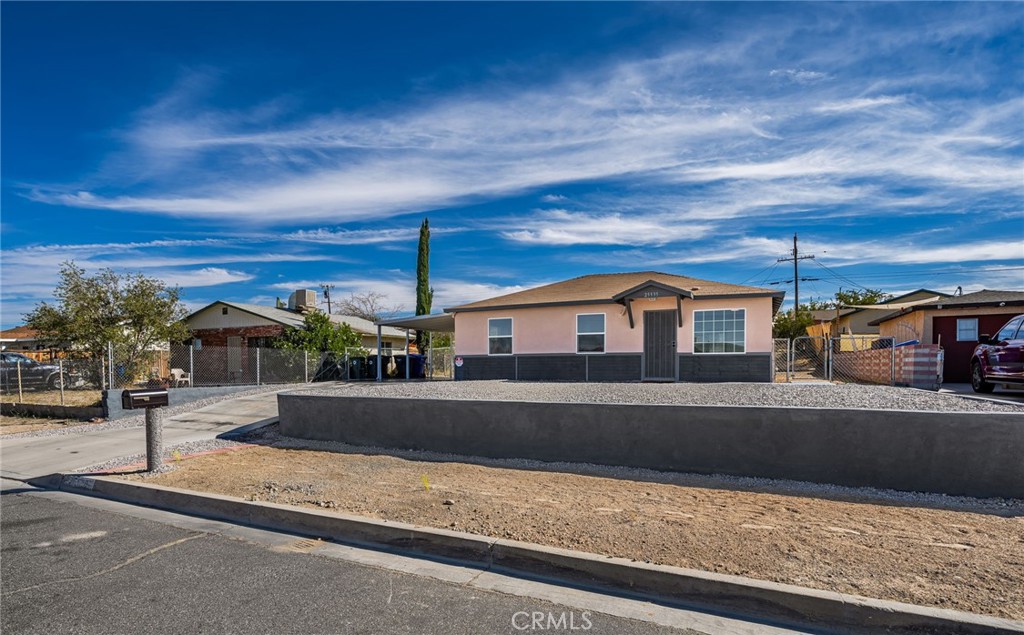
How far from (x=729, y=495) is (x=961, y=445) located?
2.59 m

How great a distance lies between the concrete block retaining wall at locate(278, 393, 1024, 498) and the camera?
250 inches

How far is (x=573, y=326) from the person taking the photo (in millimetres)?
18016

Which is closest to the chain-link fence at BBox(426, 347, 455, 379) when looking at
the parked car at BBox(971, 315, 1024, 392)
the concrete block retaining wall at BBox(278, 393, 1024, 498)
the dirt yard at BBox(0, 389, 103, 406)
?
the dirt yard at BBox(0, 389, 103, 406)

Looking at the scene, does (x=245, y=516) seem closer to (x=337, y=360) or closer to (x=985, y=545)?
Answer: (x=985, y=545)

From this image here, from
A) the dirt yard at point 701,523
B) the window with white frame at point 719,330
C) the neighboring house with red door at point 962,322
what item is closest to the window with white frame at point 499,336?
the window with white frame at point 719,330

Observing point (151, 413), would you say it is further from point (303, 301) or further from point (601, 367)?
point (303, 301)

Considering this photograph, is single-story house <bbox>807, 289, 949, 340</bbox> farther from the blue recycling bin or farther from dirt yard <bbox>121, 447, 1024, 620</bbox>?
dirt yard <bbox>121, 447, 1024, 620</bbox>

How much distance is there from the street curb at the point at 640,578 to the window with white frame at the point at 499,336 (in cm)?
1309

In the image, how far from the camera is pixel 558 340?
717 inches

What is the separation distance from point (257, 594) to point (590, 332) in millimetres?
14372

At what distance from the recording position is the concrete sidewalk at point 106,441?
357 inches

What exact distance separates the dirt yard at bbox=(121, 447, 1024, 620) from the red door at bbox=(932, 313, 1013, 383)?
15.4 meters

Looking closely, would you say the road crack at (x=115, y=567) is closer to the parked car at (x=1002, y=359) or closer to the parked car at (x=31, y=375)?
the parked car at (x=1002, y=359)

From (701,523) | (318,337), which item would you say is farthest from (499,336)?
(701,523)
